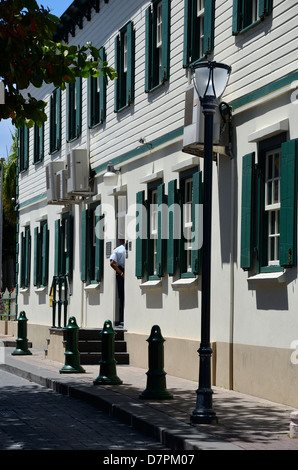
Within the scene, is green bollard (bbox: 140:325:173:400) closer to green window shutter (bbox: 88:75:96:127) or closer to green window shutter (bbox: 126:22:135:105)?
green window shutter (bbox: 126:22:135:105)

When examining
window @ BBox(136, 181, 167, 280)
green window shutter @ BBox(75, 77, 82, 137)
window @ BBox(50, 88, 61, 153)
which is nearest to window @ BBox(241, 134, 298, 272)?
window @ BBox(136, 181, 167, 280)

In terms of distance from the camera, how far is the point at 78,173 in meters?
22.2

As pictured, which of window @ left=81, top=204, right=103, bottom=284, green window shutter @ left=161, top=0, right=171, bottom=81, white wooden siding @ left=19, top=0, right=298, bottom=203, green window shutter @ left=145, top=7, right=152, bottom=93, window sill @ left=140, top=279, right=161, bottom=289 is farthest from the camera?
window @ left=81, top=204, right=103, bottom=284

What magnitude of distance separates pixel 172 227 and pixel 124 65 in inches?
196

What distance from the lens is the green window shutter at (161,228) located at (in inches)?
672

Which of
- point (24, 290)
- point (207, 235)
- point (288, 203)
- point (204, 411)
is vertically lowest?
point (204, 411)

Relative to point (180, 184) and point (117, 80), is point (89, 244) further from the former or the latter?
point (180, 184)

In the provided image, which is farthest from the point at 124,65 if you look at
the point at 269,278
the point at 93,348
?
the point at 269,278

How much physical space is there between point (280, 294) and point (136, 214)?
6.69 m

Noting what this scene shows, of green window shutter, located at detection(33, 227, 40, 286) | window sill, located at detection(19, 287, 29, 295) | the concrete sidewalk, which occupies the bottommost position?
the concrete sidewalk

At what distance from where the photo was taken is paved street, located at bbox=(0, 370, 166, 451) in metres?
9.60

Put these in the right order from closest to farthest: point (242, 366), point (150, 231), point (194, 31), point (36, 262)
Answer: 1. point (242, 366)
2. point (194, 31)
3. point (150, 231)
4. point (36, 262)

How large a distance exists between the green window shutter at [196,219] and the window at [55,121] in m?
10.3

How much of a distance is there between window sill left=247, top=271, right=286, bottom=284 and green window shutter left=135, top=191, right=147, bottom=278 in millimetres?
5175
